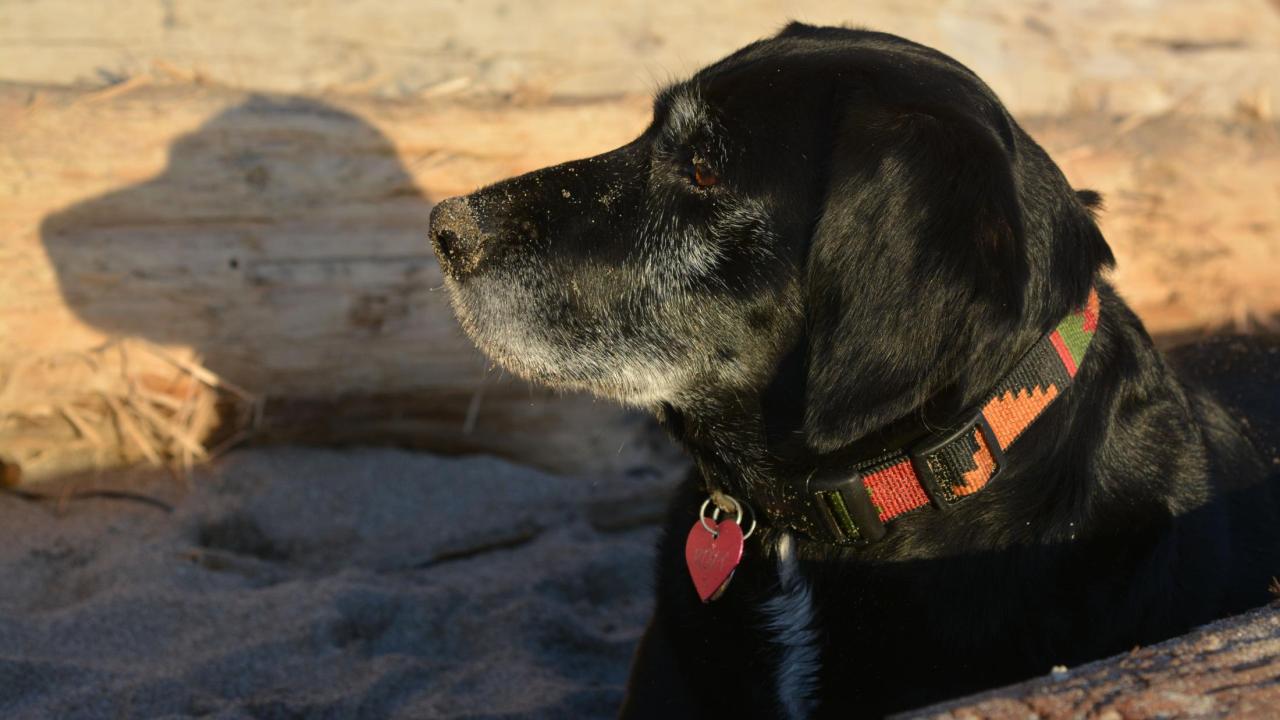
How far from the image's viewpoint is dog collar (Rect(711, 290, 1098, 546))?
222cm

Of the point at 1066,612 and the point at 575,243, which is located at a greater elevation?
the point at 575,243

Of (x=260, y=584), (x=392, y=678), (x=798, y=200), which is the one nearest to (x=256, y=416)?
(x=260, y=584)

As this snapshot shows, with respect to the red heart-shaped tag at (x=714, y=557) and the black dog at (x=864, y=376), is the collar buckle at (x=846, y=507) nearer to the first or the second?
the black dog at (x=864, y=376)

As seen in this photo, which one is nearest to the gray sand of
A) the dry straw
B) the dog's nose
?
the dry straw

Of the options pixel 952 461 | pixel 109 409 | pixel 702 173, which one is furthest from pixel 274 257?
pixel 952 461

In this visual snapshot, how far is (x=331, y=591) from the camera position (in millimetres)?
3561

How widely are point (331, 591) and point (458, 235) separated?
1.40 m

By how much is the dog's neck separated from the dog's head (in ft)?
0.19

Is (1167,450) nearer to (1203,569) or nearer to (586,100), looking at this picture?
(1203,569)

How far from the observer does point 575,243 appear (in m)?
2.61

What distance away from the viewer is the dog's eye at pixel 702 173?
2533 millimetres

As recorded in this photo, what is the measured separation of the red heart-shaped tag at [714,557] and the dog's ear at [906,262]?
1.09 feet

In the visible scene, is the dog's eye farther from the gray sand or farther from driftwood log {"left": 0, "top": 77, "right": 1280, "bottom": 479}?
driftwood log {"left": 0, "top": 77, "right": 1280, "bottom": 479}

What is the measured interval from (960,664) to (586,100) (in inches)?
107
